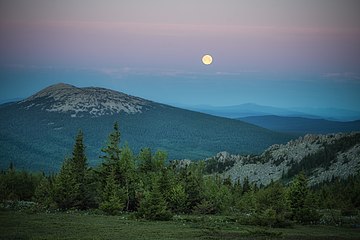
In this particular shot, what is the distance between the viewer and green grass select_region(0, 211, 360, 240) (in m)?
43.5

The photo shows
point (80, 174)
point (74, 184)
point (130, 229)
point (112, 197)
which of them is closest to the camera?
point (130, 229)

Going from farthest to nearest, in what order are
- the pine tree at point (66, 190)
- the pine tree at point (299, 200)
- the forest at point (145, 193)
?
the pine tree at point (66, 190)
the forest at point (145, 193)
the pine tree at point (299, 200)

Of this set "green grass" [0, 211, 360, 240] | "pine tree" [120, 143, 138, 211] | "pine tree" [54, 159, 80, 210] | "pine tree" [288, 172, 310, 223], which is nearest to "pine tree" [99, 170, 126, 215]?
"pine tree" [120, 143, 138, 211]

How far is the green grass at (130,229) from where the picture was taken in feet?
143

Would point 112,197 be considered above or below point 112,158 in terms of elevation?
below

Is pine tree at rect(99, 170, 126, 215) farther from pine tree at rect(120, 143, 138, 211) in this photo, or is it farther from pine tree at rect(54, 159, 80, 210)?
pine tree at rect(54, 159, 80, 210)

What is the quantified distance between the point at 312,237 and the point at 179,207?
30491 millimetres

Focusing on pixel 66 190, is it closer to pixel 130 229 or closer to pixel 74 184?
Answer: pixel 74 184

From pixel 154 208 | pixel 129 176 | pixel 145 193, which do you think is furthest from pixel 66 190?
pixel 154 208

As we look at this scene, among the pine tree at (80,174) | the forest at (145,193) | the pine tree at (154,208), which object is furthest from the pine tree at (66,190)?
the pine tree at (154,208)

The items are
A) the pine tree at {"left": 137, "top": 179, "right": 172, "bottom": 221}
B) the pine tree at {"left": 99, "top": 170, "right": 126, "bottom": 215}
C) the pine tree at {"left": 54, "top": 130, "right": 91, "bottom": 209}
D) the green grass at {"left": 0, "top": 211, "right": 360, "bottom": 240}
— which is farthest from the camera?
the pine tree at {"left": 54, "top": 130, "right": 91, "bottom": 209}

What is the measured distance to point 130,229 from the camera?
48250mm

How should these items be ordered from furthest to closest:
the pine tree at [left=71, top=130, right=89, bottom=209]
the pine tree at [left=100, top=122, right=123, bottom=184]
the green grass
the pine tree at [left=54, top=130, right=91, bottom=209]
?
1. the pine tree at [left=100, top=122, right=123, bottom=184]
2. the pine tree at [left=71, top=130, right=89, bottom=209]
3. the pine tree at [left=54, top=130, right=91, bottom=209]
4. the green grass

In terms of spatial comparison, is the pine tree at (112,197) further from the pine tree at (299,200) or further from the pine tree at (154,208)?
the pine tree at (299,200)
